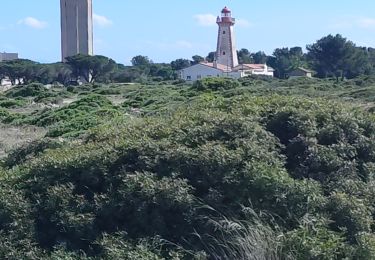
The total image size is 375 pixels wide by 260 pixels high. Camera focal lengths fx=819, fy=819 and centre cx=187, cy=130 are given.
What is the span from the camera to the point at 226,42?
8706cm

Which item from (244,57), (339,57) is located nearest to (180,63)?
(244,57)

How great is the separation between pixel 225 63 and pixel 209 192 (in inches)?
3118

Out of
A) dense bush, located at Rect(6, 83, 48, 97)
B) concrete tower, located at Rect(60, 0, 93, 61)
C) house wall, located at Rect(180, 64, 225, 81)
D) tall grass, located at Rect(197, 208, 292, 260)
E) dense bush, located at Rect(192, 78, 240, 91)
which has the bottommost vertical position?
dense bush, located at Rect(6, 83, 48, 97)

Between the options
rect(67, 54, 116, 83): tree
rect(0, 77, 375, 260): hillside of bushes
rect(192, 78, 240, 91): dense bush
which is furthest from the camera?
rect(67, 54, 116, 83): tree

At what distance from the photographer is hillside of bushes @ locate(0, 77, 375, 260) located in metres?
7.56

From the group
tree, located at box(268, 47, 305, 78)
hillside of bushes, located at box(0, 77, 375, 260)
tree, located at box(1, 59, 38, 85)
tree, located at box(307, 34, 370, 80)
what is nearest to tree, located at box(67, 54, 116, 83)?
tree, located at box(1, 59, 38, 85)

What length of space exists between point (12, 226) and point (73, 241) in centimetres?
65

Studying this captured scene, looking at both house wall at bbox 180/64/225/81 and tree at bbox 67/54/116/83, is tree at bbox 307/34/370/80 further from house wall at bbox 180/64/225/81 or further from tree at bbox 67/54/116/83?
tree at bbox 67/54/116/83

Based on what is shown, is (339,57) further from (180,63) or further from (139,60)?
(139,60)

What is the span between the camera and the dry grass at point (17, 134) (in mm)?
20800

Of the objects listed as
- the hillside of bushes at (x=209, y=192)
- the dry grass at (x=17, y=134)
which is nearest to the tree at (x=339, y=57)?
the dry grass at (x=17, y=134)

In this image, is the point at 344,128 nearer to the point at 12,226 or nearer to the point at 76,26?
the point at 12,226

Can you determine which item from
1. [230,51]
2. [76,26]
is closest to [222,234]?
[230,51]

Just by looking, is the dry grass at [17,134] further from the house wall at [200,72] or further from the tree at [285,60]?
the tree at [285,60]
